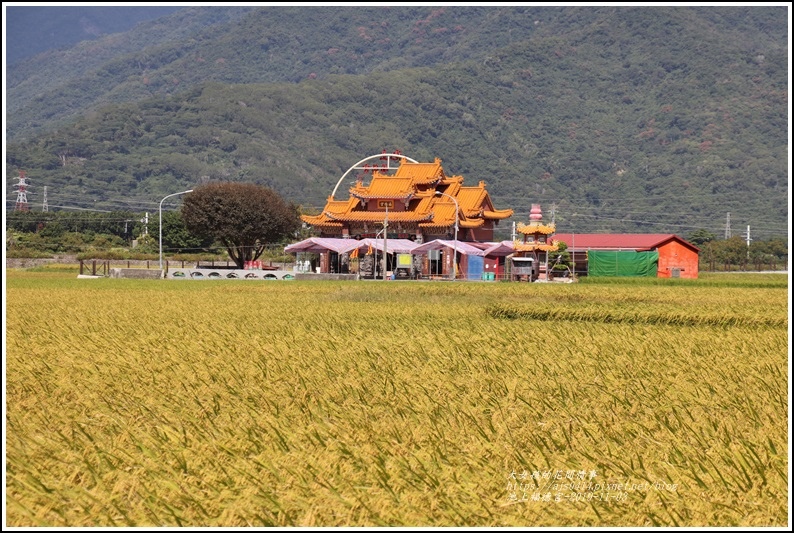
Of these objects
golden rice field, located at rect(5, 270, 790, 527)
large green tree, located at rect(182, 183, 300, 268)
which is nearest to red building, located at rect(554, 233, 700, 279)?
large green tree, located at rect(182, 183, 300, 268)

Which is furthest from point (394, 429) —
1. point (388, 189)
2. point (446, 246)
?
point (388, 189)

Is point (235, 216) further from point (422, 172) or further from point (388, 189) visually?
point (422, 172)

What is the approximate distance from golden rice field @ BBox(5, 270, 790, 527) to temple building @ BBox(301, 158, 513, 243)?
54894 mm

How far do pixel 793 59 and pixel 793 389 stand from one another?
2.27 metres

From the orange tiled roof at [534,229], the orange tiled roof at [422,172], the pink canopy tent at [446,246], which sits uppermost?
the orange tiled roof at [422,172]

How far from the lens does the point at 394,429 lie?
878 cm

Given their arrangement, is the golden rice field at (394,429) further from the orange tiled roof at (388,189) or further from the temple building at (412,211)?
the orange tiled roof at (388,189)

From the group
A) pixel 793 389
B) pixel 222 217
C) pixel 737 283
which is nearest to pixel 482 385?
pixel 793 389

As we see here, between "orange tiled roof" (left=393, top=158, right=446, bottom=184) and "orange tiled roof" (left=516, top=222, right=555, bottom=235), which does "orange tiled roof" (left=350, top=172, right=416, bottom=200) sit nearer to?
"orange tiled roof" (left=393, top=158, right=446, bottom=184)

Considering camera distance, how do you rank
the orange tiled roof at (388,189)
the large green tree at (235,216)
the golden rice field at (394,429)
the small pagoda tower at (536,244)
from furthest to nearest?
1. the large green tree at (235,216)
2. the orange tiled roof at (388,189)
3. the small pagoda tower at (536,244)
4. the golden rice field at (394,429)

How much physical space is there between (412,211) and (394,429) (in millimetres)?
67529

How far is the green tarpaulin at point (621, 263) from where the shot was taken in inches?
2724

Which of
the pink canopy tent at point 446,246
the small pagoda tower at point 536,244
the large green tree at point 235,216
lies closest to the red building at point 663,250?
the small pagoda tower at point 536,244

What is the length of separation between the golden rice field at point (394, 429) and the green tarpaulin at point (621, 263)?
50.6 meters
